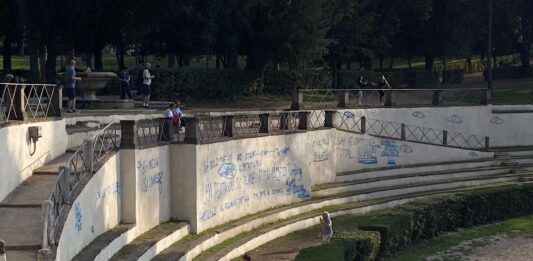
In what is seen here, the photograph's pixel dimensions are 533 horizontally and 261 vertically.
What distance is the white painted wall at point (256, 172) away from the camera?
2356 centimetres

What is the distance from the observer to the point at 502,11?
61031 mm

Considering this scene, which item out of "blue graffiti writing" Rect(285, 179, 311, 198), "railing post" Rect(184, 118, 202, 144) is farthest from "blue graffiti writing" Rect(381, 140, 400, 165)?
"railing post" Rect(184, 118, 202, 144)

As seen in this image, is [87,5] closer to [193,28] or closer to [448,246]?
[193,28]

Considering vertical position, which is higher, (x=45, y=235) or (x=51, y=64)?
(x=51, y=64)

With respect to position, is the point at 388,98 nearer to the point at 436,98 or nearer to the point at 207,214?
the point at 436,98

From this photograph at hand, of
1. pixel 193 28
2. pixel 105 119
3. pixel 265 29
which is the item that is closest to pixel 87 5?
pixel 193 28

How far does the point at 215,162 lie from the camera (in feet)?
78.8

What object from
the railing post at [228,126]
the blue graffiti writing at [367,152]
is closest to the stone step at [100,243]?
the railing post at [228,126]

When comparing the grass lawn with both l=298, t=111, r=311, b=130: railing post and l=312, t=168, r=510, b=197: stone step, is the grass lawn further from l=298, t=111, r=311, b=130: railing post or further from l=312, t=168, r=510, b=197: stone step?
l=298, t=111, r=311, b=130: railing post

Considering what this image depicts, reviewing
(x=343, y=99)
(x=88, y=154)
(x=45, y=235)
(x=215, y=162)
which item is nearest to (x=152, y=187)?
(x=215, y=162)

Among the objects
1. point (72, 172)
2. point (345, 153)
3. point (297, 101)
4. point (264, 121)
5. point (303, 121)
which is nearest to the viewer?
point (72, 172)

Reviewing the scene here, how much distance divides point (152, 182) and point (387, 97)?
19.5 m

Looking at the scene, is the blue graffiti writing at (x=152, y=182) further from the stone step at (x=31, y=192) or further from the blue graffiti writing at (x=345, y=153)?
the blue graffiti writing at (x=345, y=153)

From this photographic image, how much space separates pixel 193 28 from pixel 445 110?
12678mm
